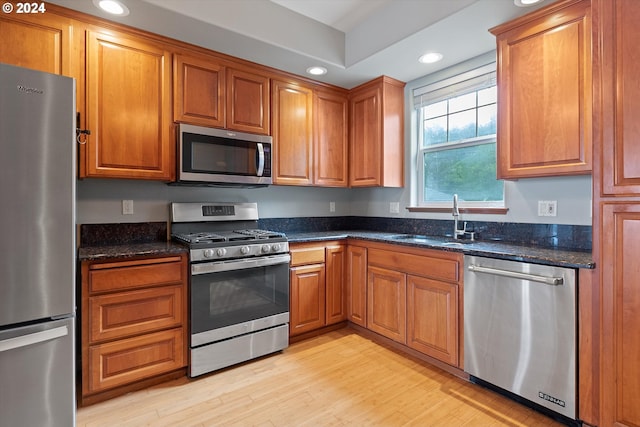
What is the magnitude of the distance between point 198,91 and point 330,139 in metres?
1.36

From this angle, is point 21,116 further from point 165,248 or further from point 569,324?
point 569,324

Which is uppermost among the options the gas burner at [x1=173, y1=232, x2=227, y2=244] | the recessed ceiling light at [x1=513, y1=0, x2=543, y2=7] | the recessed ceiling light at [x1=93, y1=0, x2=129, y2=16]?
→ the recessed ceiling light at [x1=93, y1=0, x2=129, y2=16]

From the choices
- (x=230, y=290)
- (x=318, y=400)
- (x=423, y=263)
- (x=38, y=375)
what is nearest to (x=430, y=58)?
(x=423, y=263)

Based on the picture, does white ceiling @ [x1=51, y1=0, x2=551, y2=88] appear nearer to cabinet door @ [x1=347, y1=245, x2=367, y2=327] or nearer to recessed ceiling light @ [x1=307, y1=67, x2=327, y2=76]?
recessed ceiling light @ [x1=307, y1=67, x2=327, y2=76]

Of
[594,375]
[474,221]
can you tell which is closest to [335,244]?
[474,221]

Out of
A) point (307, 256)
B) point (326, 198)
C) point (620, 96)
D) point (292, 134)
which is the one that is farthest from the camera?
point (326, 198)

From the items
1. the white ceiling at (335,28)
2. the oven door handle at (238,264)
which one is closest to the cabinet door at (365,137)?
the white ceiling at (335,28)

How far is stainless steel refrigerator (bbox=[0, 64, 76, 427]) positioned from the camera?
1.37m

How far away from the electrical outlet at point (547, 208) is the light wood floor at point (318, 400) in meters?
1.26

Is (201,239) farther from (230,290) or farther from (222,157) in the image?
(222,157)

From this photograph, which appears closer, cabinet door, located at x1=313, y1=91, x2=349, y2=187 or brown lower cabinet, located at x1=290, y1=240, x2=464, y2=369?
brown lower cabinet, located at x1=290, y1=240, x2=464, y2=369

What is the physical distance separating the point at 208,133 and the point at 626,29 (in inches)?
101

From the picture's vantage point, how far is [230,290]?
242 centimetres

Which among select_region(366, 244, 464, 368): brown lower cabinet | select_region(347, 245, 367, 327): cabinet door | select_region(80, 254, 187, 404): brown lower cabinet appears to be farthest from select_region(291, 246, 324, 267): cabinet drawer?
select_region(80, 254, 187, 404): brown lower cabinet
